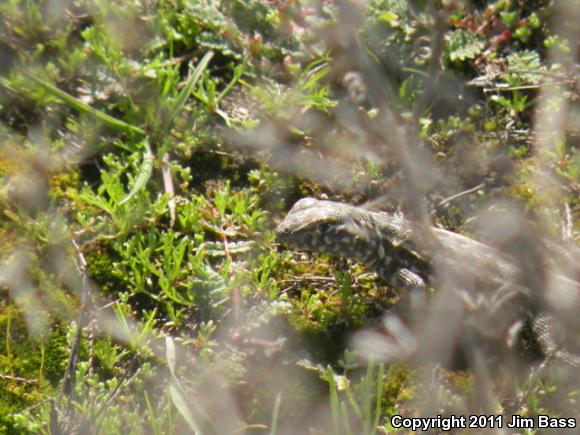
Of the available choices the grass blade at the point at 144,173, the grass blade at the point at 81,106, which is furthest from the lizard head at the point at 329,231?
the grass blade at the point at 81,106

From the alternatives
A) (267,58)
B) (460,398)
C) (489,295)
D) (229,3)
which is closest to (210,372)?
(460,398)

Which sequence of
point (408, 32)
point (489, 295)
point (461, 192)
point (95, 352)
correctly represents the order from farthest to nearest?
point (408, 32)
point (461, 192)
point (489, 295)
point (95, 352)

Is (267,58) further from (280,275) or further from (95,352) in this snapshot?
(95,352)

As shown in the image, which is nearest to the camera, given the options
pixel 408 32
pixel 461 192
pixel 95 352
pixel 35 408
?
pixel 35 408

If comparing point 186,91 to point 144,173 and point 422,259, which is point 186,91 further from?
point 422,259

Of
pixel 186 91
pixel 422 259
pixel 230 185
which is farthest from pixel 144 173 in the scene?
pixel 422 259

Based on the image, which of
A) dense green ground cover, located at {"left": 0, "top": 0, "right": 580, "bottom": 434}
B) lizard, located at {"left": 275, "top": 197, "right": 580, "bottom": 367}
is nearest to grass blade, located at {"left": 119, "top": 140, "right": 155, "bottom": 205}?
dense green ground cover, located at {"left": 0, "top": 0, "right": 580, "bottom": 434}
